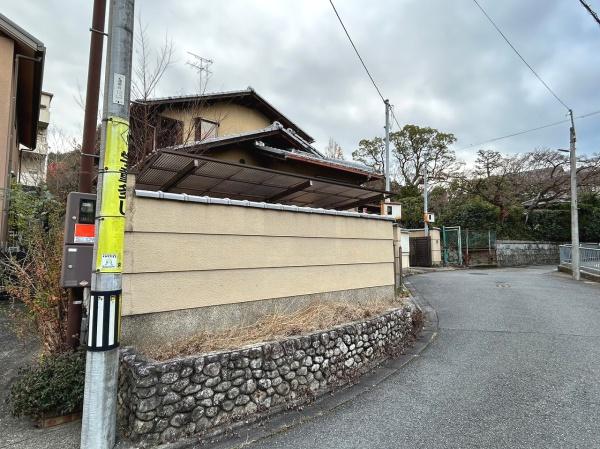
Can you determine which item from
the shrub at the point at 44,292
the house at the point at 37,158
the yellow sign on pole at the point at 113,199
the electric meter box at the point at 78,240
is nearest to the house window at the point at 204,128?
the house at the point at 37,158

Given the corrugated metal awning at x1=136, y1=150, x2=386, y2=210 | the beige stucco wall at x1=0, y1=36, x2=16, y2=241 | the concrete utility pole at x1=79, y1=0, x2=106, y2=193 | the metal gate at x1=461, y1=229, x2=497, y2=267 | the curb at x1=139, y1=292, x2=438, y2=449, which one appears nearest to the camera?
the curb at x1=139, y1=292, x2=438, y2=449

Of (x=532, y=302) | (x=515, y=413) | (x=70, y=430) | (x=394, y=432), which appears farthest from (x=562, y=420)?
(x=532, y=302)

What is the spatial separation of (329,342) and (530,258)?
2401 cm

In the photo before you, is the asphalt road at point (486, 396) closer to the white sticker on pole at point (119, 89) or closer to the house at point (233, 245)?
the house at point (233, 245)

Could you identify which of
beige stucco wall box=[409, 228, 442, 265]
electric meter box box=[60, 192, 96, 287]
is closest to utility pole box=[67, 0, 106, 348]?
electric meter box box=[60, 192, 96, 287]

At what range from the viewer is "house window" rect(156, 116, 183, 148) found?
35.8 ft

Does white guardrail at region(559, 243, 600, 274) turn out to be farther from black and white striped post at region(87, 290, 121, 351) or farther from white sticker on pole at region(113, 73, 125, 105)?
white sticker on pole at region(113, 73, 125, 105)

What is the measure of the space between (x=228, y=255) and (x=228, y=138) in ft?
16.2

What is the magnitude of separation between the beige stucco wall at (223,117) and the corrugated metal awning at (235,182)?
4606 mm

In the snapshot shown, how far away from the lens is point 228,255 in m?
4.68

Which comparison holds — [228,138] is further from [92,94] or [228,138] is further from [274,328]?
[274,328]

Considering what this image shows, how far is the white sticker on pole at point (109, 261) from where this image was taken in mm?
2996

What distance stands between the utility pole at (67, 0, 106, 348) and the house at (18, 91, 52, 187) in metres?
9.46

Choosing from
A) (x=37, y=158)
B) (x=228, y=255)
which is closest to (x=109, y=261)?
(x=228, y=255)
